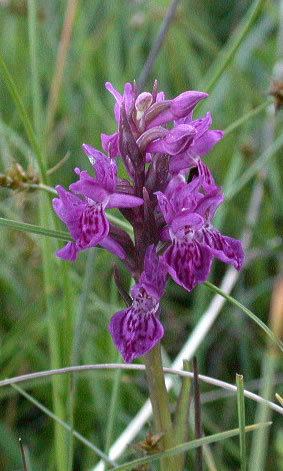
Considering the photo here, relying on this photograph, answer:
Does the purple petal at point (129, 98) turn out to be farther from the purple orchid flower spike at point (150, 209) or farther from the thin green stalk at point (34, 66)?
the thin green stalk at point (34, 66)

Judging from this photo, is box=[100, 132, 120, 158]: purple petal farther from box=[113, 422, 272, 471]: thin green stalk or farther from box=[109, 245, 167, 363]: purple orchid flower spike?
box=[113, 422, 272, 471]: thin green stalk

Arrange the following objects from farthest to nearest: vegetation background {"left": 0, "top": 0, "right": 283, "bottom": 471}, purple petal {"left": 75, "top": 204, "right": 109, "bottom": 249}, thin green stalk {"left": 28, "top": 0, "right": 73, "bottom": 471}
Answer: vegetation background {"left": 0, "top": 0, "right": 283, "bottom": 471} → thin green stalk {"left": 28, "top": 0, "right": 73, "bottom": 471} → purple petal {"left": 75, "top": 204, "right": 109, "bottom": 249}

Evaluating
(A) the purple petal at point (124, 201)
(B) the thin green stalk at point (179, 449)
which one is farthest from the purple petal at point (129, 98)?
(B) the thin green stalk at point (179, 449)

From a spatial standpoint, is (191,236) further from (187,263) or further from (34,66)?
(34,66)

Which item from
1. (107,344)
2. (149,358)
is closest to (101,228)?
(149,358)

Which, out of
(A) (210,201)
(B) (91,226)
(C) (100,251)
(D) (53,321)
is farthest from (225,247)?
(C) (100,251)

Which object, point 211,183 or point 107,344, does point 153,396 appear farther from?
point 107,344

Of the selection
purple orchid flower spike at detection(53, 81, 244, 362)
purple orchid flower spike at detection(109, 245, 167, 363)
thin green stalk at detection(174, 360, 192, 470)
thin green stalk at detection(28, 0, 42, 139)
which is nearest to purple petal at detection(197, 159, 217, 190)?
purple orchid flower spike at detection(53, 81, 244, 362)
